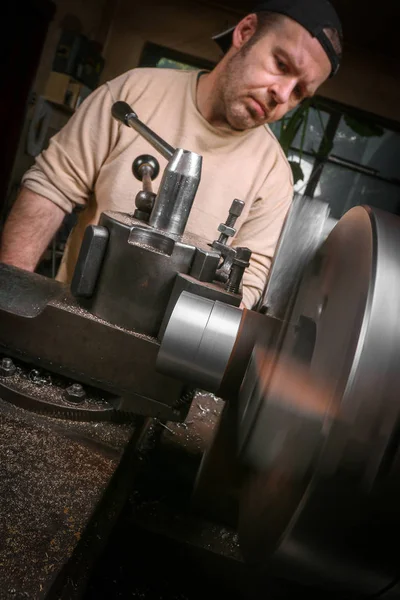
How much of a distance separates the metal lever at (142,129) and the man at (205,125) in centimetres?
55

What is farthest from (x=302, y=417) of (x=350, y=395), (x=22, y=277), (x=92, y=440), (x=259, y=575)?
(x=22, y=277)

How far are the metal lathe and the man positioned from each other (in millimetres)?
554

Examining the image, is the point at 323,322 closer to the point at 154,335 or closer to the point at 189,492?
the point at 154,335

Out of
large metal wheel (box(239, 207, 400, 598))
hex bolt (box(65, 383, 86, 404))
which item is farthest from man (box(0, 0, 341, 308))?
large metal wheel (box(239, 207, 400, 598))

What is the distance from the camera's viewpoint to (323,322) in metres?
0.60

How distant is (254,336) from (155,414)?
0.91ft

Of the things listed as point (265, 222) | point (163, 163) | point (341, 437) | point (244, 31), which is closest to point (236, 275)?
point (341, 437)

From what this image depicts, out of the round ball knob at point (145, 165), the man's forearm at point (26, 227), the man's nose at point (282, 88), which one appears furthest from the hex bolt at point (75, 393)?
the man's nose at point (282, 88)

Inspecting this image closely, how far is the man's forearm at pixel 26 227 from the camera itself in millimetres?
1632

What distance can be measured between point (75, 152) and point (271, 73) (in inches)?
29.1

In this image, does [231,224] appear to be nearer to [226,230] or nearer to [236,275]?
[226,230]

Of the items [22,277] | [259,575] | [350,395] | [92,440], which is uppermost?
[350,395]

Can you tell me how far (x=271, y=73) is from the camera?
5.17ft

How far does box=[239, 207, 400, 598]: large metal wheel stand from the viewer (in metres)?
0.46
